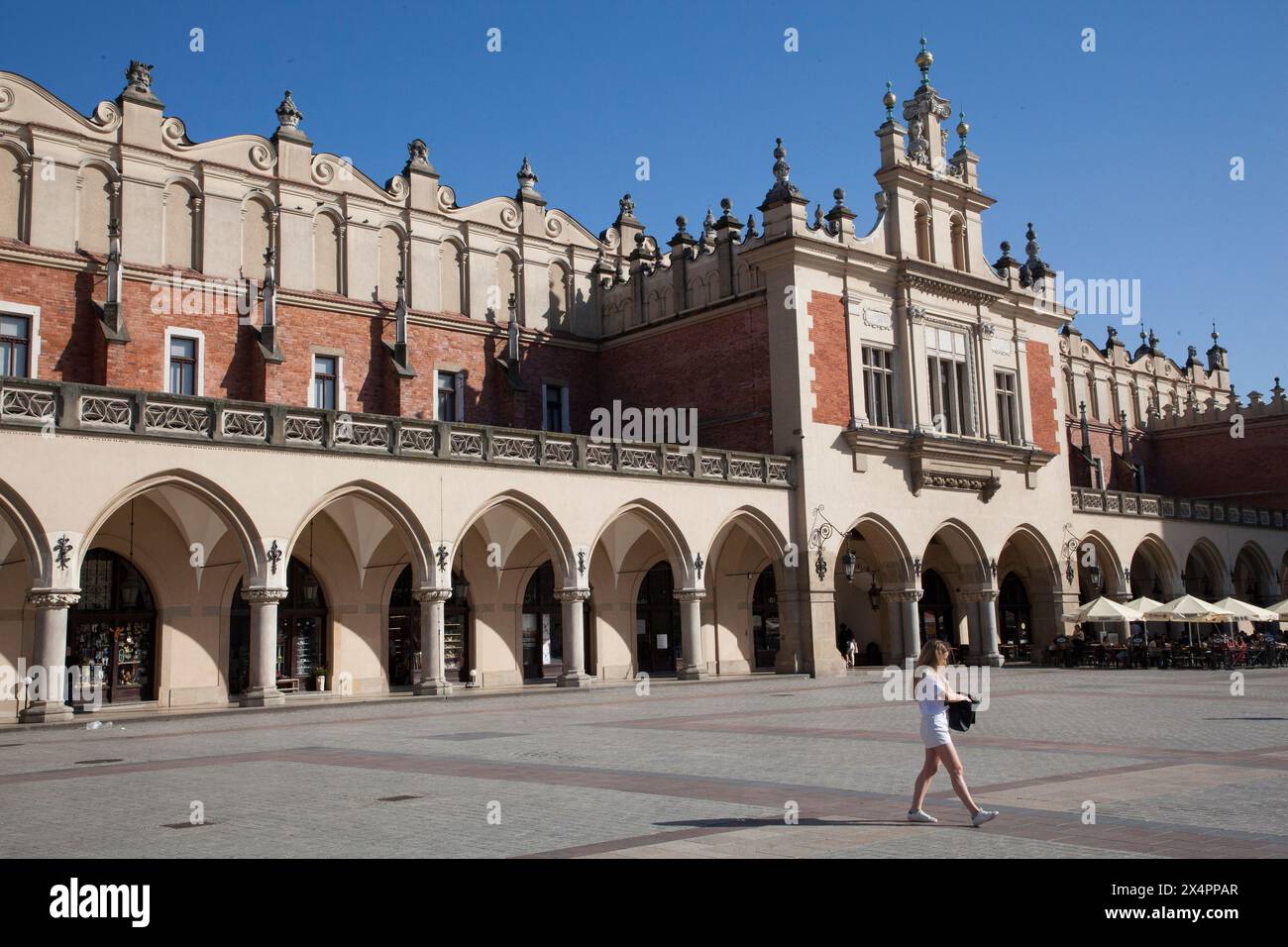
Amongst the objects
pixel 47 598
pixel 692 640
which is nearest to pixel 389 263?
Result: pixel 692 640

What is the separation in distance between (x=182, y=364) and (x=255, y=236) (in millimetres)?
3969

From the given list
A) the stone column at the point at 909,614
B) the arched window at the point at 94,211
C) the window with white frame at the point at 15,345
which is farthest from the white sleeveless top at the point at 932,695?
the stone column at the point at 909,614

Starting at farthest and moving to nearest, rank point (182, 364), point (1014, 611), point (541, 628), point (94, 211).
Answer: point (1014, 611) < point (541, 628) < point (182, 364) < point (94, 211)

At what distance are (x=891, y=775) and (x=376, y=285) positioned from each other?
→ 991 inches

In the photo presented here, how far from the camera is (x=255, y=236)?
102 ft

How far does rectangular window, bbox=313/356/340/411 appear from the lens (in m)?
31.8

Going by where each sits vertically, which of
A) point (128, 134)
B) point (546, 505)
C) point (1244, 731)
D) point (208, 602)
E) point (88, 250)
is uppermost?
point (128, 134)

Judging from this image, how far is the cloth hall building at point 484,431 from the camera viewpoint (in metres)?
24.1

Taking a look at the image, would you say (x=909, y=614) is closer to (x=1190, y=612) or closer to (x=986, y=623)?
(x=986, y=623)

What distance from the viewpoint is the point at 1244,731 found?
1527 cm

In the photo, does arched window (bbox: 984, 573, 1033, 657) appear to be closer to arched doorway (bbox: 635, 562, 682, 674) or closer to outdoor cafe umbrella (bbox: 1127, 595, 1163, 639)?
outdoor cafe umbrella (bbox: 1127, 595, 1163, 639)
